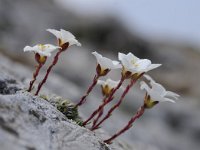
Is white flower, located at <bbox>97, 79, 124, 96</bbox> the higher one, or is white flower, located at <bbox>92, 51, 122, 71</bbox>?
white flower, located at <bbox>92, 51, 122, 71</bbox>

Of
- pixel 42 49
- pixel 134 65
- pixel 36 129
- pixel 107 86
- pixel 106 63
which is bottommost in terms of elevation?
pixel 36 129

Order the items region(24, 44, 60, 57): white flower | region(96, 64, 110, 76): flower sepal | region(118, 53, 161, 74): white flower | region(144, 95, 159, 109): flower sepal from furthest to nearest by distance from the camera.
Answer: region(96, 64, 110, 76): flower sepal
region(144, 95, 159, 109): flower sepal
region(118, 53, 161, 74): white flower
region(24, 44, 60, 57): white flower

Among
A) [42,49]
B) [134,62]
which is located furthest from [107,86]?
[42,49]

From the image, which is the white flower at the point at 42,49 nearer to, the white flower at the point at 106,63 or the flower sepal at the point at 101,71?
the white flower at the point at 106,63

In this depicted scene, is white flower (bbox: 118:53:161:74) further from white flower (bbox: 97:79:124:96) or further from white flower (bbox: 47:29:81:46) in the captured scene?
white flower (bbox: 97:79:124:96)

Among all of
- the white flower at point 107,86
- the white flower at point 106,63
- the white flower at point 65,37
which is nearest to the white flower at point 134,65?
the white flower at point 106,63

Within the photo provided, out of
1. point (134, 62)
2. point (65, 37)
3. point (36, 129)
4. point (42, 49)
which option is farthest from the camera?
point (65, 37)

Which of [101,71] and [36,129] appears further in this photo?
[101,71]

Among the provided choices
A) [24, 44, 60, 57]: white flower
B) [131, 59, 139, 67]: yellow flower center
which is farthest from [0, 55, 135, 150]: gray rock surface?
[131, 59, 139, 67]: yellow flower center

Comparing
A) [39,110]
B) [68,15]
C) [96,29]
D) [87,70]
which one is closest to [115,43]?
[96,29]

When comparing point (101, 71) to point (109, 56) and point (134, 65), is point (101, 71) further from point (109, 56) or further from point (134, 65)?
point (109, 56)

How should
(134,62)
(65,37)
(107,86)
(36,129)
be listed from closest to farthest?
(36,129) < (134,62) < (65,37) < (107,86)
